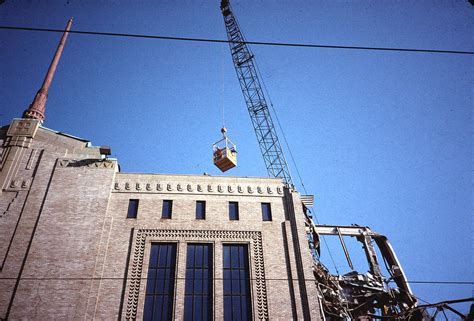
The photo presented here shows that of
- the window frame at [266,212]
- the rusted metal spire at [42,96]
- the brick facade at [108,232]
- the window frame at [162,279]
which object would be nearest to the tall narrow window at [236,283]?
the brick facade at [108,232]

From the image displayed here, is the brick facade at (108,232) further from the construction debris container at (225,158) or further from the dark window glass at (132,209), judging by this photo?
the construction debris container at (225,158)

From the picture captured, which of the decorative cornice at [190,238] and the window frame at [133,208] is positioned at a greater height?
the window frame at [133,208]

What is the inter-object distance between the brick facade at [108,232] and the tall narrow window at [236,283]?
0.52 metres

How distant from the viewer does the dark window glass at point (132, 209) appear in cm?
2323

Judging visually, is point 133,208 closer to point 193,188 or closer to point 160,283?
point 193,188

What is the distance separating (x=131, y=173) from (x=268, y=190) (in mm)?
Answer: 10994

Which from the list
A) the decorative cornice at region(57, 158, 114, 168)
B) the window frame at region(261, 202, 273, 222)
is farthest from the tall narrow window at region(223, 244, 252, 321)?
the decorative cornice at region(57, 158, 114, 168)

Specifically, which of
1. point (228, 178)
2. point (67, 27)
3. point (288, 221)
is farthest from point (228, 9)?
point (288, 221)

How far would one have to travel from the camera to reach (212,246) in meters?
22.3

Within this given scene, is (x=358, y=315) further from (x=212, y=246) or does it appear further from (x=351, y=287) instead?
(x=212, y=246)

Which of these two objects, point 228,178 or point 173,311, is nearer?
point 173,311

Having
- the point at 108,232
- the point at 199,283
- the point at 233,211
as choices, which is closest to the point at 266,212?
the point at 233,211

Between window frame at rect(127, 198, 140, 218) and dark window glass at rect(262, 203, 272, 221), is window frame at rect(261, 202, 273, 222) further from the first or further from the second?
window frame at rect(127, 198, 140, 218)

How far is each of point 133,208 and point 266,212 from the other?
33.1ft
